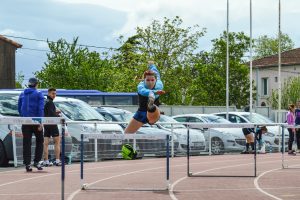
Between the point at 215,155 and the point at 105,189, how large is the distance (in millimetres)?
14134

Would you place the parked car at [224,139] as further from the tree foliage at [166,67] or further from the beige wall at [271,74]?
the beige wall at [271,74]

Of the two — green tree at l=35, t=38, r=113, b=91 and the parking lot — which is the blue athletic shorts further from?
Answer: green tree at l=35, t=38, r=113, b=91

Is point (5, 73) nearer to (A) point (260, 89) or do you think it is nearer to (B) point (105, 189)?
(A) point (260, 89)

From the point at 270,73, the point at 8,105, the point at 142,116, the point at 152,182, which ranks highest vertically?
the point at 270,73

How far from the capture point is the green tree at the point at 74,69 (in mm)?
72625

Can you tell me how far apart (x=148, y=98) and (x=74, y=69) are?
6059 cm

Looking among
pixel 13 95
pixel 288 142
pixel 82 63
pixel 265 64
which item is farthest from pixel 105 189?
pixel 265 64

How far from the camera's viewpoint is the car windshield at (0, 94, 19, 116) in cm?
2242

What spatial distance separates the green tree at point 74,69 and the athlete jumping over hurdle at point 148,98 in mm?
57992

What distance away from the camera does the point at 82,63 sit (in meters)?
73.8

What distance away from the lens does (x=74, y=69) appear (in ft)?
242

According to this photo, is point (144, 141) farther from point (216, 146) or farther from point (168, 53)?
point (168, 53)

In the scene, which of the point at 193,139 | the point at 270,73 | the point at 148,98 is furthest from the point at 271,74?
the point at 148,98

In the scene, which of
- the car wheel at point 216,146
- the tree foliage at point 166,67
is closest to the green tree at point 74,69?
the tree foliage at point 166,67
